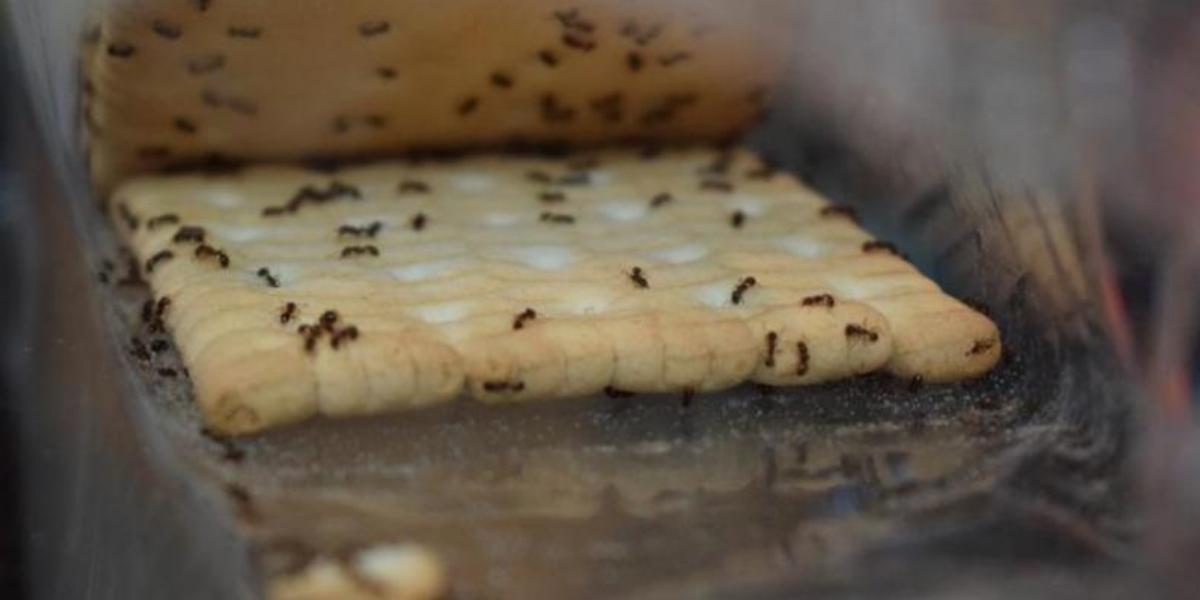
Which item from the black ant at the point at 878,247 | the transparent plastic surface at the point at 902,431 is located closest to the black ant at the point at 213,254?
the transparent plastic surface at the point at 902,431

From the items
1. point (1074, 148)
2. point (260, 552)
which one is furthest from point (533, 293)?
point (1074, 148)

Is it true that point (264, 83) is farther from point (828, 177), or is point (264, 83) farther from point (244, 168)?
point (828, 177)

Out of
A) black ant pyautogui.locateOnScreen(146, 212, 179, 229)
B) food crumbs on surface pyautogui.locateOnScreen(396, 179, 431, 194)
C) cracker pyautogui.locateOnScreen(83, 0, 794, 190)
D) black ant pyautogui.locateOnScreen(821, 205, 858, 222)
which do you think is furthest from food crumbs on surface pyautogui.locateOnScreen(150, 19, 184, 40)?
black ant pyautogui.locateOnScreen(821, 205, 858, 222)

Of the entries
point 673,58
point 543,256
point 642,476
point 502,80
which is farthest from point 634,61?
point 642,476

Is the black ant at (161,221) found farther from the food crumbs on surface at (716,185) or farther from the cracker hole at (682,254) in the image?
Result: the food crumbs on surface at (716,185)

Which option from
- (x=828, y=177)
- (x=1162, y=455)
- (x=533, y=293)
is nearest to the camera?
(x=1162, y=455)

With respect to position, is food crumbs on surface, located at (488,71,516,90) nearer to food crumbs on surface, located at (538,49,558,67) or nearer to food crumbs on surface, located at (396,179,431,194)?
food crumbs on surface, located at (538,49,558,67)
